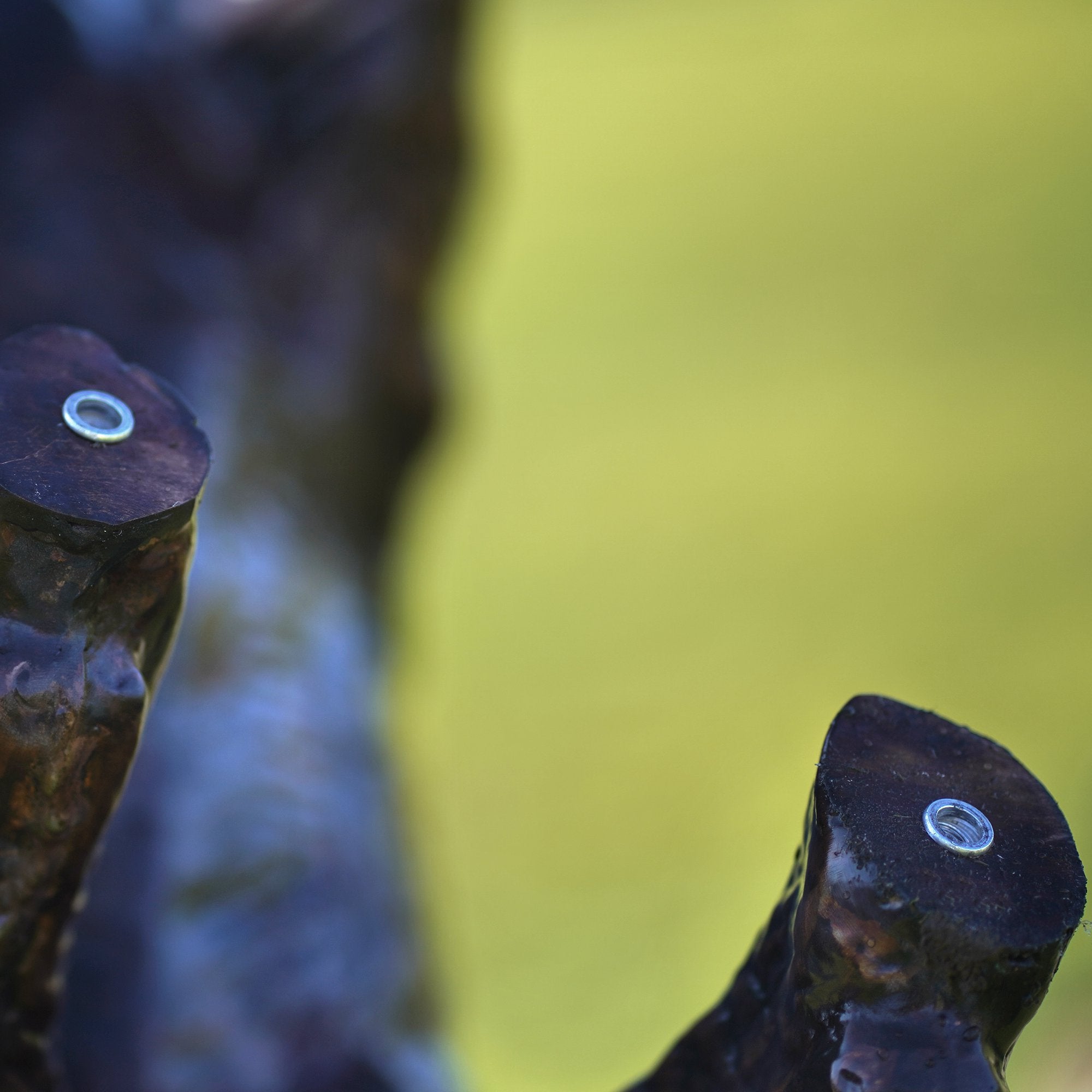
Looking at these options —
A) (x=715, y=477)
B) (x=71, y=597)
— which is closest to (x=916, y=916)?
(x=71, y=597)

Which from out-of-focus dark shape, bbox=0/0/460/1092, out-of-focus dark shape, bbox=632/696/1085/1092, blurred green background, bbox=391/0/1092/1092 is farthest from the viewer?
blurred green background, bbox=391/0/1092/1092

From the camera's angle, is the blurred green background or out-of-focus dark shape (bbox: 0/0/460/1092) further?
the blurred green background

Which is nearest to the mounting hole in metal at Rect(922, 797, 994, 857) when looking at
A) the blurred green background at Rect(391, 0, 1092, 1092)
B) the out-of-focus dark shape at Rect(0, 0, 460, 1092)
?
the out-of-focus dark shape at Rect(0, 0, 460, 1092)

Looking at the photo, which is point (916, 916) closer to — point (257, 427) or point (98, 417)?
point (98, 417)

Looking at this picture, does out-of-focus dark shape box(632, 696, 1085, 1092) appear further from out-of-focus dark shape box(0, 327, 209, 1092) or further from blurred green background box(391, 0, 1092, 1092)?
blurred green background box(391, 0, 1092, 1092)

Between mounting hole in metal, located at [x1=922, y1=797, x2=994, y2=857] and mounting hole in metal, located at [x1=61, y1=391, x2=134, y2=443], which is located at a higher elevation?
mounting hole in metal, located at [x1=61, y1=391, x2=134, y2=443]

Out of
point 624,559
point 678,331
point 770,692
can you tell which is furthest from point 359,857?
point 678,331
